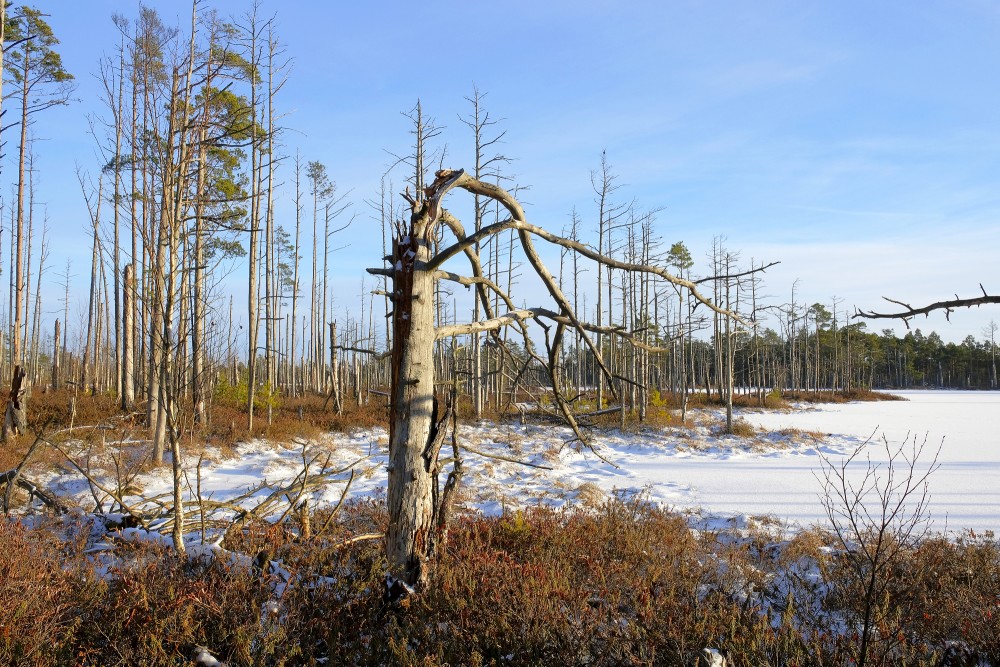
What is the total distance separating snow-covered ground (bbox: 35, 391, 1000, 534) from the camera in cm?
926

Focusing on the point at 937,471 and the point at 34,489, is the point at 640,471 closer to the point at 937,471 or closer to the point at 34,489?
the point at 937,471

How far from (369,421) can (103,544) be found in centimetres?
1132

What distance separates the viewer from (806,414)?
28.9 metres

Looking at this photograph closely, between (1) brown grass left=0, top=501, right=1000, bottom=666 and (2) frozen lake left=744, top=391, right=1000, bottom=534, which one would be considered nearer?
(1) brown grass left=0, top=501, right=1000, bottom=666

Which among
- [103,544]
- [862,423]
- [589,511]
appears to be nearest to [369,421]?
[589,511]

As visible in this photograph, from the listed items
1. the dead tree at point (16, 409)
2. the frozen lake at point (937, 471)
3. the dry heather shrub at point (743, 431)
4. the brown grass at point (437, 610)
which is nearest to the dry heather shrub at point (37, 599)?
the brown grass at point (437, 610)

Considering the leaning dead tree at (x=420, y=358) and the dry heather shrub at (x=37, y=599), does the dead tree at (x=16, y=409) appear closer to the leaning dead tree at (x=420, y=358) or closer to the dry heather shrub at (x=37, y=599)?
the dry heather shrub at (x=37, y=599)

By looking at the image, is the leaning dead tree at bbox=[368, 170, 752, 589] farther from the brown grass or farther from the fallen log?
the fallen log

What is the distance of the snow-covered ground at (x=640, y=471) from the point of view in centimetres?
926

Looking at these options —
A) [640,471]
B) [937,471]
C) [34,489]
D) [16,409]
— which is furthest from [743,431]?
[16,409]

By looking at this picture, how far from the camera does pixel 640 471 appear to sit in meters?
13.5

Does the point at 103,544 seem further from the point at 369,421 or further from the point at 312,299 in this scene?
the point at 312,299

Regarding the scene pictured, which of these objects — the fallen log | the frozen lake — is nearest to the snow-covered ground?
the frozen lake

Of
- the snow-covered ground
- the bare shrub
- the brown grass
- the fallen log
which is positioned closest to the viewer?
the bare shrub
